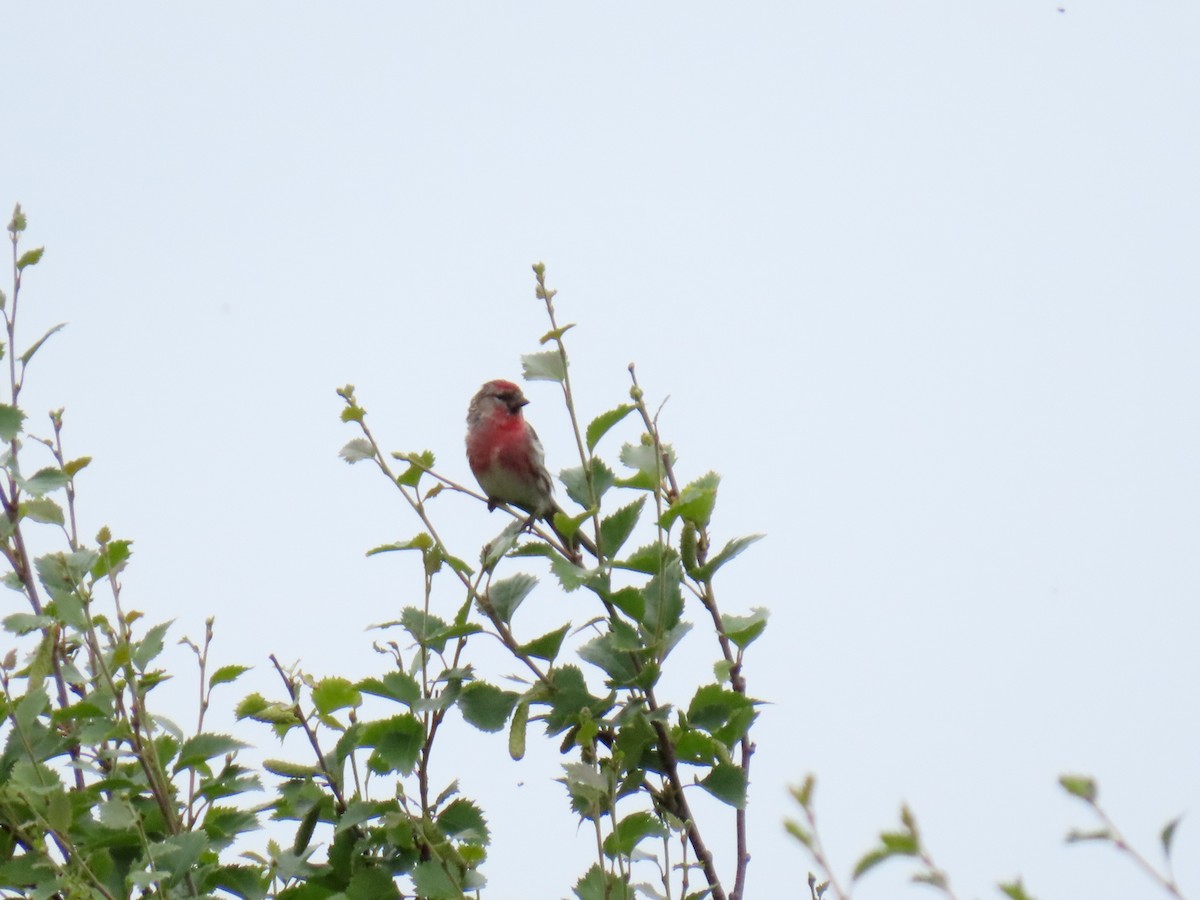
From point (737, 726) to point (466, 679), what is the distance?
2.04 ft

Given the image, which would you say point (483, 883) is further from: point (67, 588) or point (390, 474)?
point (67, 588)

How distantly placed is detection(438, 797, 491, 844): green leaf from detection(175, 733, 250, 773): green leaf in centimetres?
79

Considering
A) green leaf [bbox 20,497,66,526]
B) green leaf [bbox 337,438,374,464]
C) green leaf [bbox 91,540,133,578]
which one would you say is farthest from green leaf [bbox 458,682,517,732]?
green leaf [bbox 20,497,66,526]

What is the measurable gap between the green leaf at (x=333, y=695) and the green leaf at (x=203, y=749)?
0.41 m

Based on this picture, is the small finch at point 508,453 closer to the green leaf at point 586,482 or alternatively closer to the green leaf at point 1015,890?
the green leaf at point 586,482

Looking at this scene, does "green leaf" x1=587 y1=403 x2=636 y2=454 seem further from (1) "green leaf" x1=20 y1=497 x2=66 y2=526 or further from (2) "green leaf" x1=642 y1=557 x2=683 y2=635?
(1) "green leaf" x1=20 y1=497 x2=66 y2=526

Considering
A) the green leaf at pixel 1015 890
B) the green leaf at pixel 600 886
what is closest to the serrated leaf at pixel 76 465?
the green leaf at pixel 600 886

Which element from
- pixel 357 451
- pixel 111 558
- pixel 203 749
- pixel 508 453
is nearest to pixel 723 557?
pixel 357 451

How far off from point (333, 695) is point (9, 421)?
1.41 m

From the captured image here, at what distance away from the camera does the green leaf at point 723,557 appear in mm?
3176

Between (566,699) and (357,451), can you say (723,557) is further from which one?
(357,451)

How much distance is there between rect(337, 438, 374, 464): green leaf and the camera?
3.33 meters

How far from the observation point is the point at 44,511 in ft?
13.0

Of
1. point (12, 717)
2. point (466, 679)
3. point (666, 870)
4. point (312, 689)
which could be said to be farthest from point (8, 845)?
point (666, 870)
